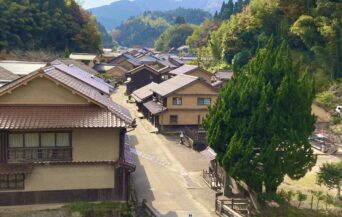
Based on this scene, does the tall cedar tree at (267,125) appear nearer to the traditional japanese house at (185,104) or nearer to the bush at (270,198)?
the bush at (270,198)

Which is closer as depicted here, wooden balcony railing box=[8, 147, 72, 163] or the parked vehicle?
wooden balcony railing box=[8, 147, 72, 163]

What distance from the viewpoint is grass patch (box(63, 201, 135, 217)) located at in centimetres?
1803

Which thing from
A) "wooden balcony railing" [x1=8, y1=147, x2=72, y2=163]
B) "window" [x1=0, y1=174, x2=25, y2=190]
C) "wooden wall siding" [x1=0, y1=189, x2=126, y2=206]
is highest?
"wooden balcony railing" [x1=8, y1=147, x2=72, y2=163]

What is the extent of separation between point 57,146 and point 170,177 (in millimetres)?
9295

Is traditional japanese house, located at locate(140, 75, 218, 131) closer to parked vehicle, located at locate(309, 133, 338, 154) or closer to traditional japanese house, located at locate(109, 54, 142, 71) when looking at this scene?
parked vehicle, located at locate(309, 133, 338, 154)

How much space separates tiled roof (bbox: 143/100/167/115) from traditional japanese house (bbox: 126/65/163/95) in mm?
20339

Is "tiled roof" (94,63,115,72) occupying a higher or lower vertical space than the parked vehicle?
higher

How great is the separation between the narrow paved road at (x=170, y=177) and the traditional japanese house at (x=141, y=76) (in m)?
27.2

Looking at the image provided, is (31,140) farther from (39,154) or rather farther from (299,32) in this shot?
(299,32)

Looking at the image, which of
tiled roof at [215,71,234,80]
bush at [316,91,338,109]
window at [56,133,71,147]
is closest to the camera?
window at [56,133,71,147]

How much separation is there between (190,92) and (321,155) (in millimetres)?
12986

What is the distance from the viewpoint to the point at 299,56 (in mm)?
46625

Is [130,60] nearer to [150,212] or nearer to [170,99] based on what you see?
[170,99]

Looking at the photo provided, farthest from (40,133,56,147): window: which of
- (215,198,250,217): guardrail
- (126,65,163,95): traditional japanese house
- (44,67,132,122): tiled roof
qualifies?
(126,65,163,95): traditional japanese house
